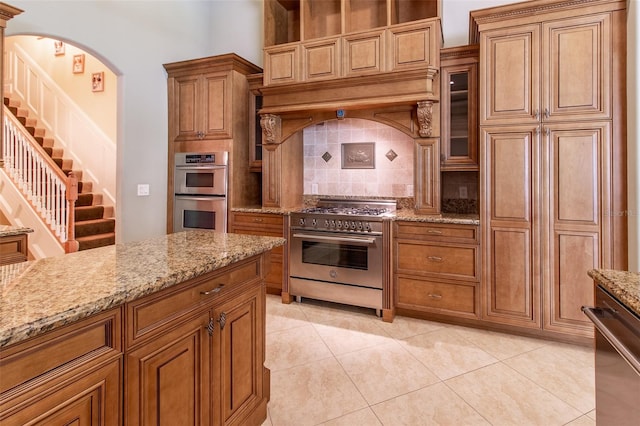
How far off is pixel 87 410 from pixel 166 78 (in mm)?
3938

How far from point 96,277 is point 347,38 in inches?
118

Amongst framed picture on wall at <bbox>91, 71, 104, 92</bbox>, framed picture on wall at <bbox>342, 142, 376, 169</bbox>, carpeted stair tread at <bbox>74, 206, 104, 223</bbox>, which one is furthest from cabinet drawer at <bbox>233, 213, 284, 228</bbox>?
framed picture on wall at <bbox>91, 71, 104, 92</bbox>

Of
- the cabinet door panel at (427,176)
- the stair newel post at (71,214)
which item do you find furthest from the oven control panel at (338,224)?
the stair newel post at (71,214)

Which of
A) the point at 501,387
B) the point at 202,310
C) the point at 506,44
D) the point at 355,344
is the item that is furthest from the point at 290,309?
the point at 506,44

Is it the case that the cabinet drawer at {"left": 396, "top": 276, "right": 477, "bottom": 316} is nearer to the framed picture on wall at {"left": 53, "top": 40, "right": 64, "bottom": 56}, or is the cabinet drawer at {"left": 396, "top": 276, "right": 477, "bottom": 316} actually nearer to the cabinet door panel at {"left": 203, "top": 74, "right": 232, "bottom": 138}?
the cabinet door panel at {"left": 203, "top": 74, "right": 232, "bottom": 138}

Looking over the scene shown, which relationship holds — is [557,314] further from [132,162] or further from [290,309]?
[132,162]

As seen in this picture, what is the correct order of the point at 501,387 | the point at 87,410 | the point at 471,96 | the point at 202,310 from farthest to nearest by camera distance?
the point at 471,96 < the point at 501,387 < the point at 202,310 < the point at 87,410

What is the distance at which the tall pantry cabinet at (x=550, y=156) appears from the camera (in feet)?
8.34

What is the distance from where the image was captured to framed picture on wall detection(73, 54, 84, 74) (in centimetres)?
552

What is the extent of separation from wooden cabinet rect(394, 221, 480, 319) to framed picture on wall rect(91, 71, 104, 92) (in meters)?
5.01

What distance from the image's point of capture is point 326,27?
153 inches

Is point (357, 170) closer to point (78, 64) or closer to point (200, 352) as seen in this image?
point (200, 352)

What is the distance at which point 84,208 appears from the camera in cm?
496

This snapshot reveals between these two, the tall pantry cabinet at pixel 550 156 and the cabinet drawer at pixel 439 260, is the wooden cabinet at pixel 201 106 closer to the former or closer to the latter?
the cabinet drawer at pixel 439 260
